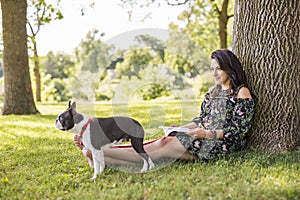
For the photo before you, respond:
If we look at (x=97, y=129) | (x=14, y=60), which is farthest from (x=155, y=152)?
(x=14, y=60)

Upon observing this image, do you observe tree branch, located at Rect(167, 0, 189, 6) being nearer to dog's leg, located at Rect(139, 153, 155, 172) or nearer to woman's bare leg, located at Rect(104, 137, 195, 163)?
woman's bare leg, located at Rect(104, 137, 195, 163)

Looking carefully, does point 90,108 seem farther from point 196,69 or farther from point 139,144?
point 196,69

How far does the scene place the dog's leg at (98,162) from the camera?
356cm

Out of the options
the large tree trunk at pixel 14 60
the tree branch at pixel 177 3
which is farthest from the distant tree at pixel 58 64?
the large tree trunk at pixel 14 60

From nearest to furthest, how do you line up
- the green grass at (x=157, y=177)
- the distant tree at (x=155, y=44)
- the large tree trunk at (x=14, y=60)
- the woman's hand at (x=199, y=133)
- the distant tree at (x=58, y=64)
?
the green grass at (x=157, y=177), the distant tree at (x=155, y=44), the woman's hand at (x=199, y=133), the large tree trunk at (x=14, y=60), the distant tree at (x=58, y=64)

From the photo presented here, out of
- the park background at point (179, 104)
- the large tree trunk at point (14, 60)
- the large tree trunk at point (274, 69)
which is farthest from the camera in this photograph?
the large tree trunk at point (14, 60)

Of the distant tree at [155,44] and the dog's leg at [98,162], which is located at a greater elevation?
the distant tree at [155,44]

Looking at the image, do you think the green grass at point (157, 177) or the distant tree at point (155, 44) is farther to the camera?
the distant tree at point (155, 44)

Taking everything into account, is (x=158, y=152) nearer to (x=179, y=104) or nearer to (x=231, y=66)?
(x=179, y=104)

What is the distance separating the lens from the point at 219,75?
12.9 ft

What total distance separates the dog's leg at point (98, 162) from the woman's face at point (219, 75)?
1406 mm

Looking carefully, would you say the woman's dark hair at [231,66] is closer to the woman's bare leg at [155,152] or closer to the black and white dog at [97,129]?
the woman's bare leg at [155,152]

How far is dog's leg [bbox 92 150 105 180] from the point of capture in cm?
356

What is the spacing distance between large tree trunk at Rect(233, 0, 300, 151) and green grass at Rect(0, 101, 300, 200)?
254 mm
